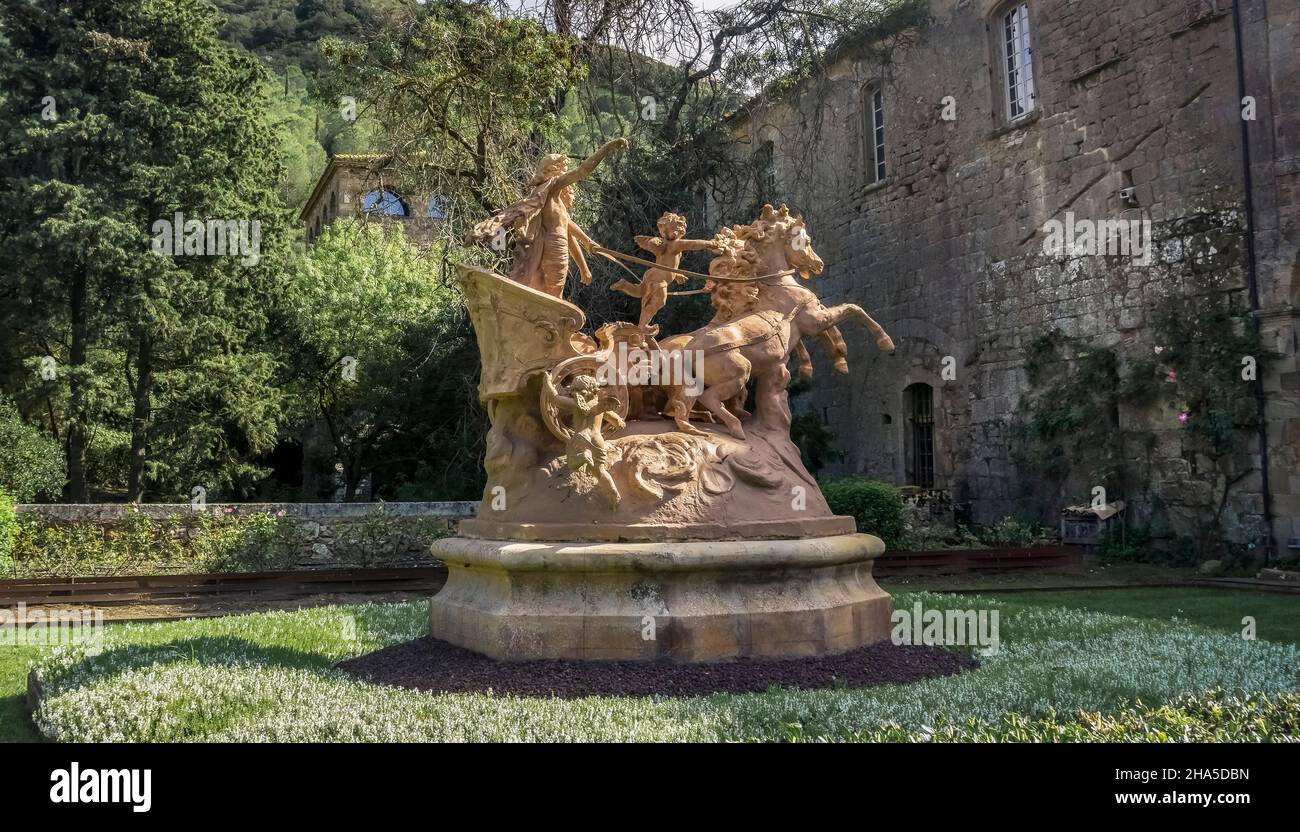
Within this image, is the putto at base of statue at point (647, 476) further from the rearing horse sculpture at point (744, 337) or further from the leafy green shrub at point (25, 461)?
the leafy green shrub at point (25, 461)

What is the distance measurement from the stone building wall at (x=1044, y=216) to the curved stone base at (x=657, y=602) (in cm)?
979

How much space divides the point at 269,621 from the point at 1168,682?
7.37 meters

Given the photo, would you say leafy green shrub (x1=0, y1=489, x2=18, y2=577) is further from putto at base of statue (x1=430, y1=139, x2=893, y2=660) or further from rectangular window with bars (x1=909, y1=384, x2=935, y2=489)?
rectangular window with bars (x1=909, y1=384, x2=935, y2=489)

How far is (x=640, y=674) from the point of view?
606 cm

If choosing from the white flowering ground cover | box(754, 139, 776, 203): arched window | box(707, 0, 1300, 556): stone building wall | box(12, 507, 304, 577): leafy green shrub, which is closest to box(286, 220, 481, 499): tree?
box(12, 507, 304, 577): leafy green shrub

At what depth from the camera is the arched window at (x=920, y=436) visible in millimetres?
19703

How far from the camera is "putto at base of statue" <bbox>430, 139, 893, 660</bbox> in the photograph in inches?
252

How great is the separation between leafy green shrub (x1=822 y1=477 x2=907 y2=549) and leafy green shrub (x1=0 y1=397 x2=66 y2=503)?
1328cm

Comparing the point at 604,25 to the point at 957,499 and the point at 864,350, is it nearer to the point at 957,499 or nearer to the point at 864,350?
the point at 864,350

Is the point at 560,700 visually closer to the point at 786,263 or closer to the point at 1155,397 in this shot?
the point at 786,263

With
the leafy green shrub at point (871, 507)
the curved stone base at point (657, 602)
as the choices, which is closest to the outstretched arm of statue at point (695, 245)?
the curved stone base at point (657, 602)

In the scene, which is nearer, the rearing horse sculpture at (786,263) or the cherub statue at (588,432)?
the cherub statue at (588,432)

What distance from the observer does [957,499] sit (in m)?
18.6

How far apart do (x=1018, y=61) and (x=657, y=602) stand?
14.9 meters
